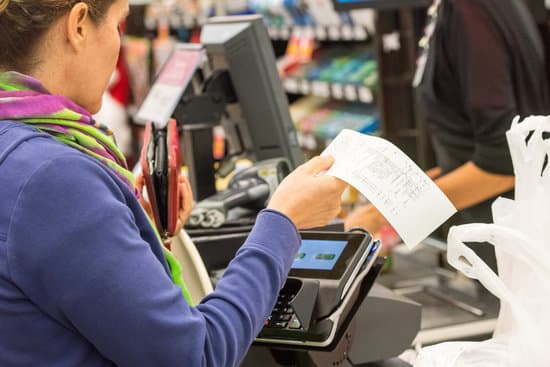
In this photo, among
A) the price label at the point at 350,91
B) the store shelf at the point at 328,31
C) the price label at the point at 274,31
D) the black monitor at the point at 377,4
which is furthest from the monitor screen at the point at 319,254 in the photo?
the price label at the point at 274,31

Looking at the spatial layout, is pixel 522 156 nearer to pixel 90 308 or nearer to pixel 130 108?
pixel 90 308

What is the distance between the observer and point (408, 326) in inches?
66.6

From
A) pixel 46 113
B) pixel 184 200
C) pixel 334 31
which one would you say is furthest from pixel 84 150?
pixel 334 31

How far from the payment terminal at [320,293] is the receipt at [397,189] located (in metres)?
0.21

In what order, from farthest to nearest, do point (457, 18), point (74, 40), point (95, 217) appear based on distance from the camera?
point (457, 18), point (74, 40), point (95, 217)

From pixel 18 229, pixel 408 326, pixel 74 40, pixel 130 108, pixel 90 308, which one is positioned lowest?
pixel 130 108

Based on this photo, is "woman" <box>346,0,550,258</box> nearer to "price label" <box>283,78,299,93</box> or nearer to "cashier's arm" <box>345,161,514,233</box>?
"cashier's arm" <box>345,161,514,233</box>

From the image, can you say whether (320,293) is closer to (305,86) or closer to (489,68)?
(489,68)

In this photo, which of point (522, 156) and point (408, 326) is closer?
point (522, 156)

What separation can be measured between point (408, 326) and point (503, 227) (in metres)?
Result: 0.37

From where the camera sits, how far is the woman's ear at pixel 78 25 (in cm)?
116

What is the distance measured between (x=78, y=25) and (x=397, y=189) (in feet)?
1.75

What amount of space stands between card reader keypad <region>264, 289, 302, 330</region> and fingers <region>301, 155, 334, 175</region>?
24cm

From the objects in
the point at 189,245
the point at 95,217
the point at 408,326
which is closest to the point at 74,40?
the point at 95,217
